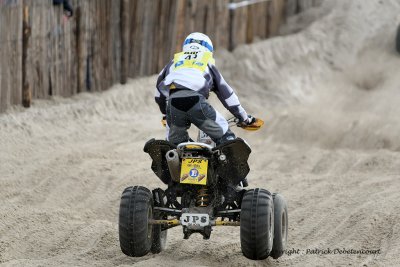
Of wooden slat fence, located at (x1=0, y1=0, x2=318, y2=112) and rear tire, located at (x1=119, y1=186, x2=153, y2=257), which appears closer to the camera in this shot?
rear tire, located at (x1=119, y1=186, x2=153, y2=257)

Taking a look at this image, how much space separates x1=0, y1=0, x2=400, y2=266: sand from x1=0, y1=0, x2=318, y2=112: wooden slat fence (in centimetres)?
32

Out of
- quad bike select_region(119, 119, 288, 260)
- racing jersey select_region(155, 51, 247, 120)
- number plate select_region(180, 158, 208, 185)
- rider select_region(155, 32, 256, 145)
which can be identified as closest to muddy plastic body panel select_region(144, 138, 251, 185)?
quad bike select_region(119, 119, 288, 260)

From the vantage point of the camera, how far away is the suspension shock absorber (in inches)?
316

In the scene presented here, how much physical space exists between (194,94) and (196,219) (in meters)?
1.09

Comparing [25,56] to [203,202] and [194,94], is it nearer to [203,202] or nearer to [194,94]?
[194,94]

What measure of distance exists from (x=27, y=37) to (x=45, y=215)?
446 cm

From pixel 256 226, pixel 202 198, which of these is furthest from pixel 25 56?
pixel 256 226

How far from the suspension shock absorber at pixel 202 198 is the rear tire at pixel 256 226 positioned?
15.7 inches

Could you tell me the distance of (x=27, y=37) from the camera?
43.8 feet

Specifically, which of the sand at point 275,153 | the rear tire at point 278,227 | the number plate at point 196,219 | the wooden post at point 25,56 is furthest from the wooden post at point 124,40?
the number plate at point 196,219

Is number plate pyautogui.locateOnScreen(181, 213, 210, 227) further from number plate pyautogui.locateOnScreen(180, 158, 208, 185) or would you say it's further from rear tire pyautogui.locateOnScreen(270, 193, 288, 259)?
rear tire pyautogui.locateOnScreen(270, 193, 288, 259)

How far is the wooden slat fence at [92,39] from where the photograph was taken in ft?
43.3

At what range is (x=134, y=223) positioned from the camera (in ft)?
25.3

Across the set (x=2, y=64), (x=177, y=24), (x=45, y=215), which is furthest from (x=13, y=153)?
(x=177, y=24)
